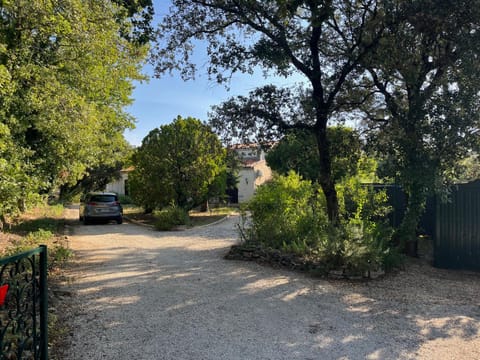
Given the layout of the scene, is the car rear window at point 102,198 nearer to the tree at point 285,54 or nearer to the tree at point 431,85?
the tree at point 285,54

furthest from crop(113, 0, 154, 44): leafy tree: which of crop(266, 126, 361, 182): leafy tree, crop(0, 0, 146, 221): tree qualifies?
crop(266, 126, 361, 182): leafy tree

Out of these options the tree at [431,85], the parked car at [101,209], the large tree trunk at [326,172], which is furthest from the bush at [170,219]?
the tree at [431,85]

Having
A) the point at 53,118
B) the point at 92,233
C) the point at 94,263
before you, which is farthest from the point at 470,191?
the point at 92,233

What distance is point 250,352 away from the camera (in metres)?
3.60

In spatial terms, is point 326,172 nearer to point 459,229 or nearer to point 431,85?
point 431,85

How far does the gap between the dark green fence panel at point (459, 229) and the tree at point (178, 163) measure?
998 cm

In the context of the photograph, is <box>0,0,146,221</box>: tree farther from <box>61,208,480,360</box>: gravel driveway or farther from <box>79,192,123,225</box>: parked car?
<box>79,192,123,225</box>: parked car

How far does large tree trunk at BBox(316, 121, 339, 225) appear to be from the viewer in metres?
8.12

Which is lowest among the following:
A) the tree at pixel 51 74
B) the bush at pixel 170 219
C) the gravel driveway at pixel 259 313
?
the gravel driveway at pixel 259 313

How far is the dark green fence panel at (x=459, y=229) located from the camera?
7637 mm

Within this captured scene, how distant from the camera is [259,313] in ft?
15.6

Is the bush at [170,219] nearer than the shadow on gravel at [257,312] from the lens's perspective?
No

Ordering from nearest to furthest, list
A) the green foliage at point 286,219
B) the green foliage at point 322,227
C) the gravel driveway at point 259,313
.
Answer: the gravel driveway at point 259,313
the green foliage at point 322,227
the green foliage at point 286,219

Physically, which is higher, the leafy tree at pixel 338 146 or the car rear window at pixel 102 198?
the leafy tree at pixel 338 146
